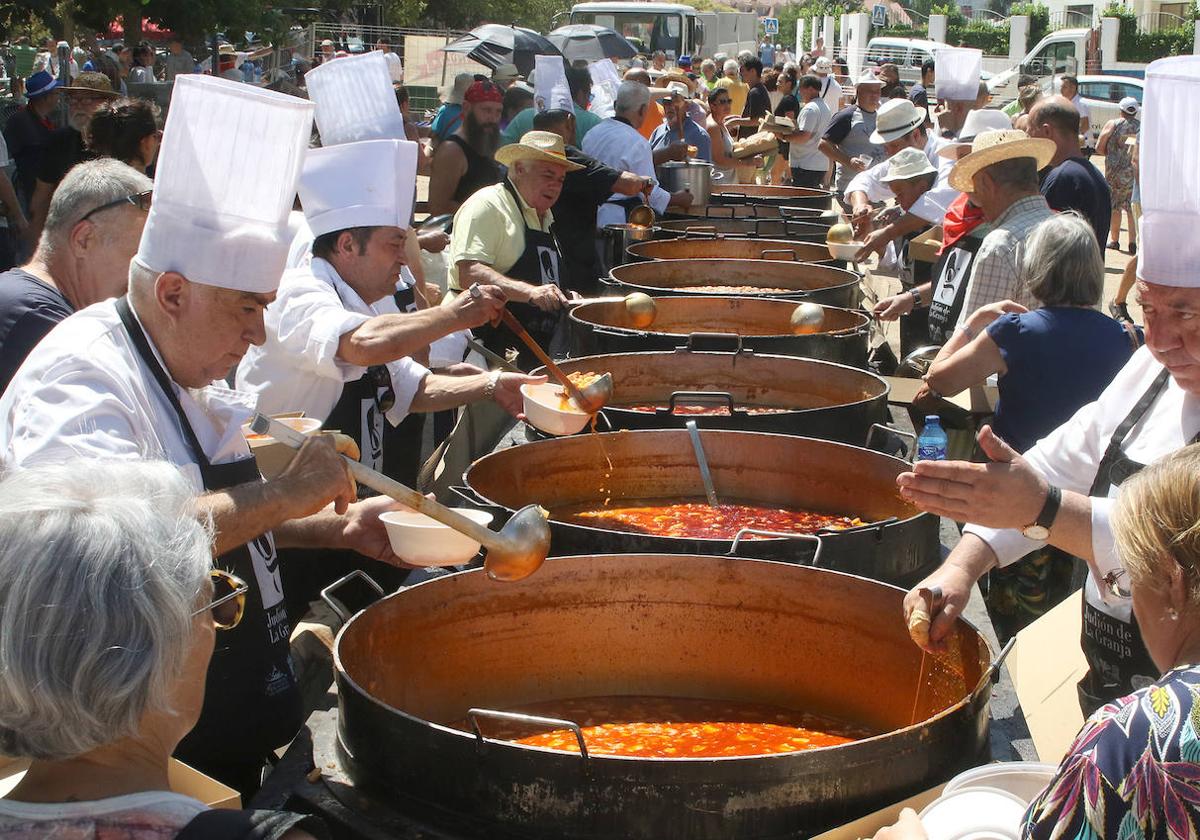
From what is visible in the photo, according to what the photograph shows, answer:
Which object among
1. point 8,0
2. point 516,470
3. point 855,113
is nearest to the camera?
point 516,470

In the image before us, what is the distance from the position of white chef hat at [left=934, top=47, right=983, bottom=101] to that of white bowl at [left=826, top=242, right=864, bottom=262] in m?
2.91

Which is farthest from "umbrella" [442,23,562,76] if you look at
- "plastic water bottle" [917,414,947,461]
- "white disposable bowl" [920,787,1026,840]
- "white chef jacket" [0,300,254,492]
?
"white disposable bowl" [920,787,1026,840]

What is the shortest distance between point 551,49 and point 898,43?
890 inches

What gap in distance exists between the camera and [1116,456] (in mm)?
2574

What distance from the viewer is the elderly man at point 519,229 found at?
5738mm

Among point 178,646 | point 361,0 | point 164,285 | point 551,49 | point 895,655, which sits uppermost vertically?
point 361,0

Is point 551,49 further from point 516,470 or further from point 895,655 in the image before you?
point 895,655

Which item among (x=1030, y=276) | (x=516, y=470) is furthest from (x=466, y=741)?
(x=1030, y=276)

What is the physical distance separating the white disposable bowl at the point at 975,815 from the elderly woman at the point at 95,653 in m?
0.93

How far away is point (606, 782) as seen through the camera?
194 cm

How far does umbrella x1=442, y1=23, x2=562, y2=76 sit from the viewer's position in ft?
48.7

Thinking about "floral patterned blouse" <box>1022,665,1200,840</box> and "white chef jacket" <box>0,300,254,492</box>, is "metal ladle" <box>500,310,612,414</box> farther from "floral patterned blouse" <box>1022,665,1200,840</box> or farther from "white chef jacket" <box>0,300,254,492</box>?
"floral patterned blouse" <box>1022,665,1200,840</box>

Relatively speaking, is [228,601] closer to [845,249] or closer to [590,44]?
[845,249]

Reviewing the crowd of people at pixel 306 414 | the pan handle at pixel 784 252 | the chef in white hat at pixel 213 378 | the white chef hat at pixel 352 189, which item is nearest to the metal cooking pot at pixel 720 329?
the crowd of people at pixel 306 414
